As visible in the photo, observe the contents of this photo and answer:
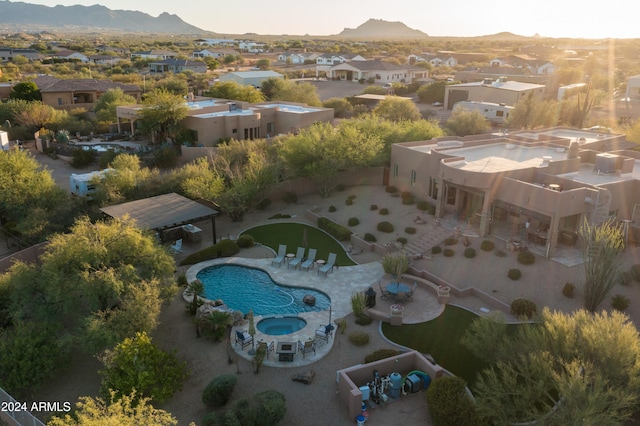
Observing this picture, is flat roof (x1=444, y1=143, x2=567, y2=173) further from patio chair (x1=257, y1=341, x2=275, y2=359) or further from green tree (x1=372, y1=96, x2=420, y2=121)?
green tree (x1=372, y1=96, x2=420, y2=121)

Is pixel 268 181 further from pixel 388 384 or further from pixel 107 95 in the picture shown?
pixel 107 95

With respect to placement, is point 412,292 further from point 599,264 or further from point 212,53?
point 212,53

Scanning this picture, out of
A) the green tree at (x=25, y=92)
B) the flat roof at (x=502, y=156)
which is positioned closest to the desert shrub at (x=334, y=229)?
the flat roof at (x=502, y=156)

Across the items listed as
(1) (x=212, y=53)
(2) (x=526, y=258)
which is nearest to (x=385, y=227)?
(2) (x=526, y=258)

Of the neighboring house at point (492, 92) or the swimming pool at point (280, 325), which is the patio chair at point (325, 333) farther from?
the neighboring house at point (492, 92)

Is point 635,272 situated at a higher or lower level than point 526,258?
higher

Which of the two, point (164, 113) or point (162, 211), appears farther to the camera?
point (164, 113)
